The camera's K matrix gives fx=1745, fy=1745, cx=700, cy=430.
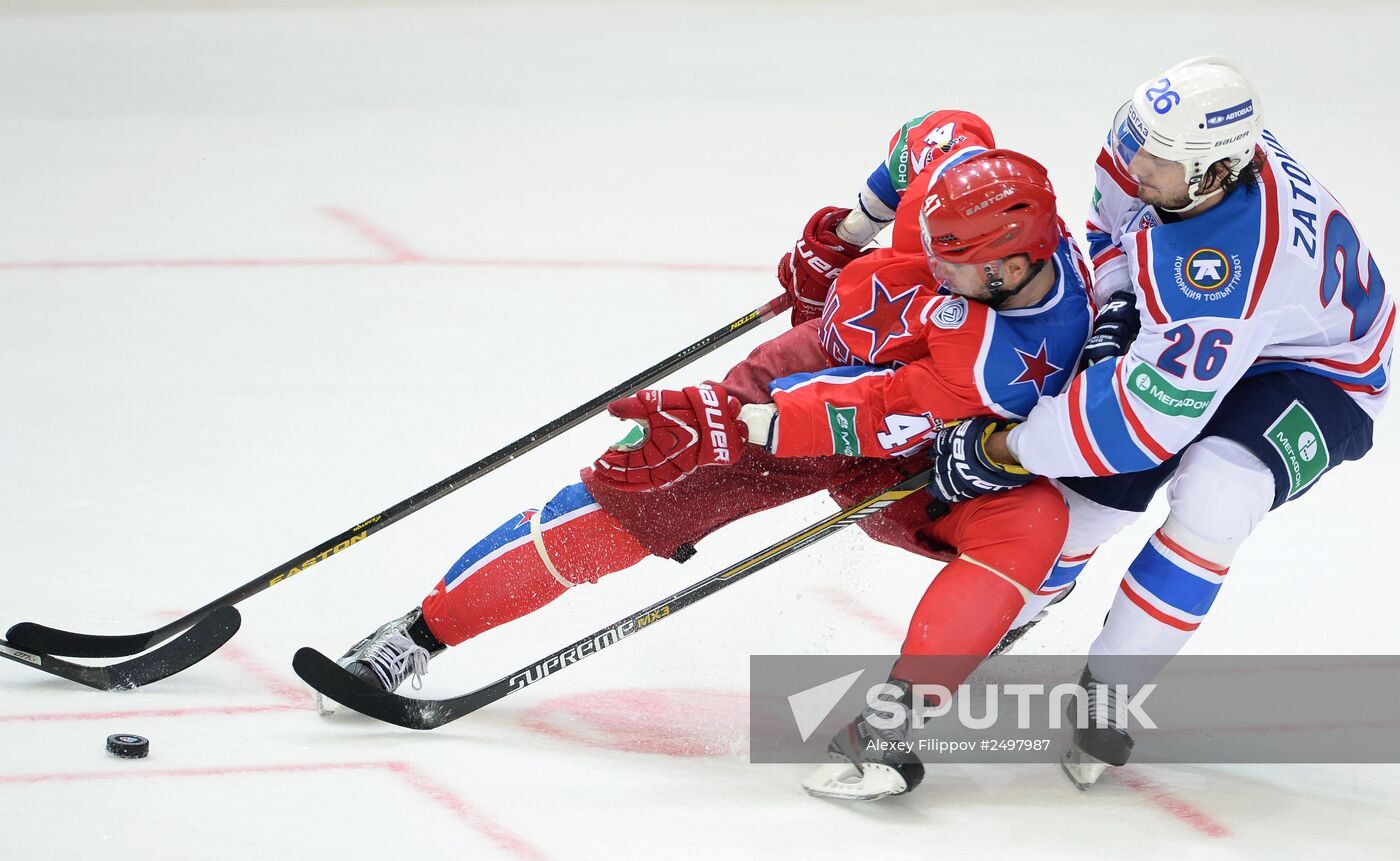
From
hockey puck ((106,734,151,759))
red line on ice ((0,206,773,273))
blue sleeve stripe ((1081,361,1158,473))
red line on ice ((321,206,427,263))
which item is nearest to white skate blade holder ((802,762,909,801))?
blue sleeve stripe ((1081,361,1158,473))

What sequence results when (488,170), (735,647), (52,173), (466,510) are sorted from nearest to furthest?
(735,647) < (466,510) < (52,173) < (488,170)

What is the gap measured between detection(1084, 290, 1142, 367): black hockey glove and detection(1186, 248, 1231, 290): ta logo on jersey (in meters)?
0.16

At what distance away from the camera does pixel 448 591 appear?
3.08 meters

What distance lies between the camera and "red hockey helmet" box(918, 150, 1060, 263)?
2650 mm

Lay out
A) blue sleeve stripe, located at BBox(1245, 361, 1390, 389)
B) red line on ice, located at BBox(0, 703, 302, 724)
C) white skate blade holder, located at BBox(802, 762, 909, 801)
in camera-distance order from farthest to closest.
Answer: red line on ice, located at BBox(0, 703, 302, 724), blue sleeve stripe, located at BBox(1245, 361, 1390, 389), white skate blade holder, located at BBox(802, 762, 909, 801)

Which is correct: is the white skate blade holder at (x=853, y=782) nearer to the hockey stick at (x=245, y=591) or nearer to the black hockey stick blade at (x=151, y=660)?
the hockey stick at (x=245, y=591)

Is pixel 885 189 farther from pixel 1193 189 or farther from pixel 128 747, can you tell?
pixel 128 747

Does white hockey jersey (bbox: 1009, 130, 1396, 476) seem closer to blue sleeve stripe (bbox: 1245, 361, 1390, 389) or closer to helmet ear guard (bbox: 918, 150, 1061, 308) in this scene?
blue sleeve stripe (bbox: 1245, 361, 1390, 389)

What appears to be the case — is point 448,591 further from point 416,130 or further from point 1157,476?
point 416,130

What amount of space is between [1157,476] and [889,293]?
1.81ft

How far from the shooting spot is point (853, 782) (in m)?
2.74

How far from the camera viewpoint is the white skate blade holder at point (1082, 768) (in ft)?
9.43

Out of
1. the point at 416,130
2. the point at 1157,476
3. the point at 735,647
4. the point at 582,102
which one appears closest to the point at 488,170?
the point at 416,130

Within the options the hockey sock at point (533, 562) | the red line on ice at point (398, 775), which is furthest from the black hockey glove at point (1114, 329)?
the red line on ice at point (398, 775)
